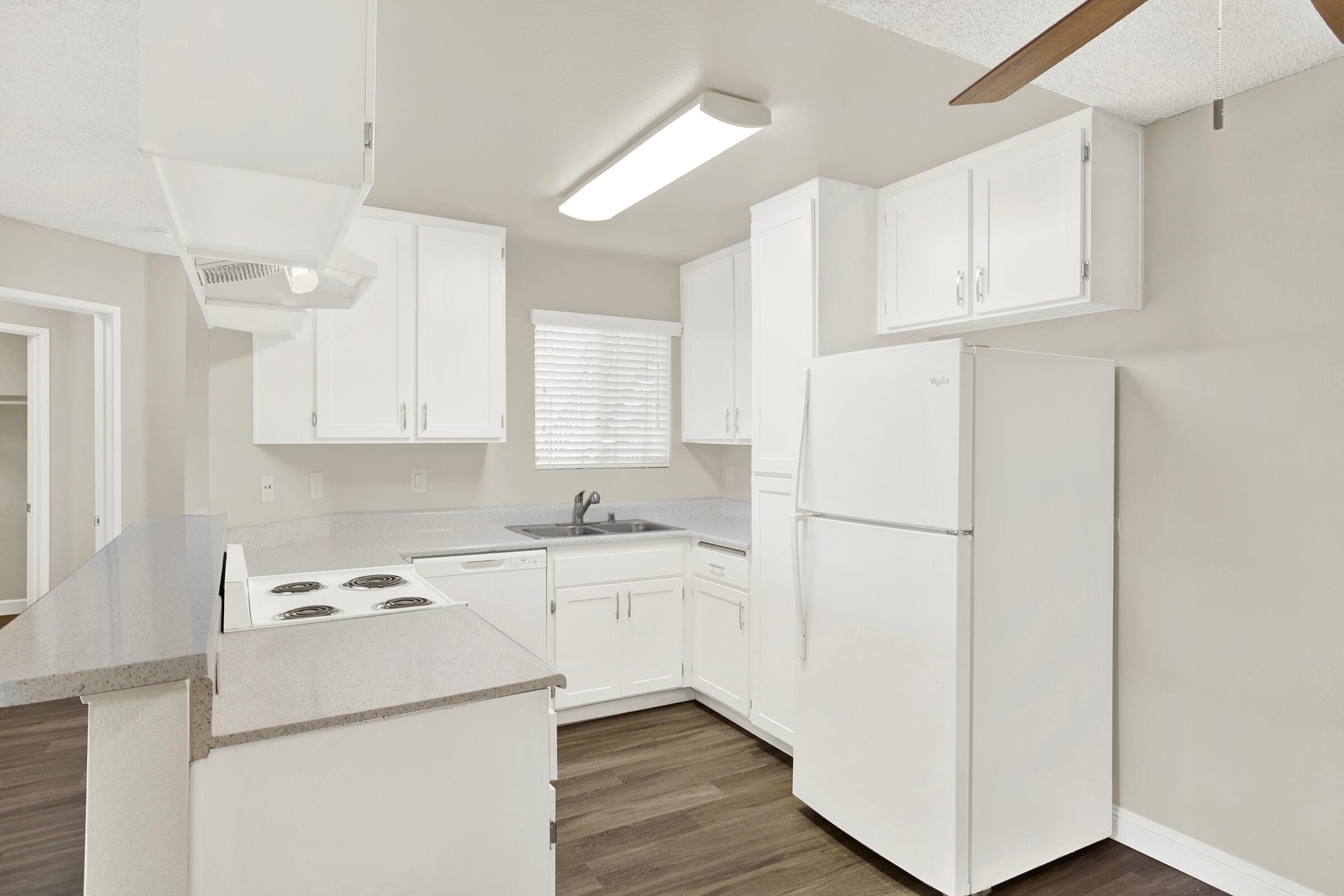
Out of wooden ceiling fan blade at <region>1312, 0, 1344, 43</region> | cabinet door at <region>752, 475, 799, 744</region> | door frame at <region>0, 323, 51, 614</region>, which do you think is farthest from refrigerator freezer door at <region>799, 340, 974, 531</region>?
door frame at <region>0, 323, 51, 614</region>

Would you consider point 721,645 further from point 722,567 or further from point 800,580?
point 800,580

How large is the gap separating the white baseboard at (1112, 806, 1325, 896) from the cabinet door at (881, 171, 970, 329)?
184 cm

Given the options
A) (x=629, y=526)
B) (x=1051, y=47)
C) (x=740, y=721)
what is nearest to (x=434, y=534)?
A: (x=629, y=526)

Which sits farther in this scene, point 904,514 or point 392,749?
point 904,514

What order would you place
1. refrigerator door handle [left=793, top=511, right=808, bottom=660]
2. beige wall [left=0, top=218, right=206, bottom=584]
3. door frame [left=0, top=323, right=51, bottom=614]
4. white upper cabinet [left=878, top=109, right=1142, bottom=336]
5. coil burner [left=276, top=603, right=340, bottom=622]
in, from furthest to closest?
door frame [left=0, top=323, right=51, bottom=614] → beige wall [left=0, top=218, right=206, bottom=584] → refrigerator door handle [left=793, top=511, right=808, bottom=660] → white upper cabinet [left=878, top=109, right=1142, bottom=336] → coil burner [left=276, top=603, right=340, bottom=622]

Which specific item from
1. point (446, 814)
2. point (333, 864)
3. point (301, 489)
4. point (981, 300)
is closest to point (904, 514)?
point (981, 300)

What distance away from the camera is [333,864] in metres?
1.26

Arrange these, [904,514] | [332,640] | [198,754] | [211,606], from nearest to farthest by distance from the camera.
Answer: [198,754]
[211,606]
[332,640]
[904,514]

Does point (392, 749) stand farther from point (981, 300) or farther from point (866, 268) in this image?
point (866, 268)

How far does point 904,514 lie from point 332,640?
1.63 m

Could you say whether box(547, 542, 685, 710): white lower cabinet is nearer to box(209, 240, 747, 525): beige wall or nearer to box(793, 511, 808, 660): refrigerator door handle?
box(209, 240, 747, 525): beige wall

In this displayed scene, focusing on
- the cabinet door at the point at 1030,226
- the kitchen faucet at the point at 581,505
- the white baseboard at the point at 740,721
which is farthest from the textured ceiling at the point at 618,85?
the white baseboard at the point at 740,721

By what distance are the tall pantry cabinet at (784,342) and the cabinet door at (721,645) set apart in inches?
3.0

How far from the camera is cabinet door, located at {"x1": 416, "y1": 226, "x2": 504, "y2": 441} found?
3.39m
